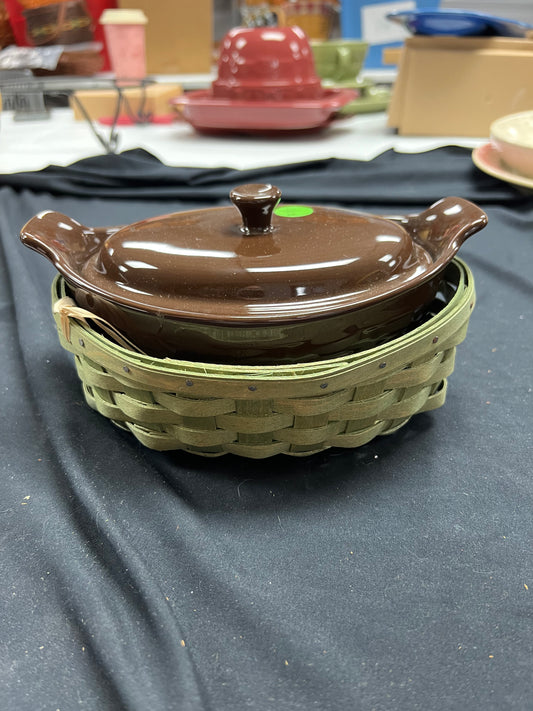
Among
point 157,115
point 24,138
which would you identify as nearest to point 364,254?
point 24,138

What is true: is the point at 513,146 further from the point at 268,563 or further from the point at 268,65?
the point at 268,563

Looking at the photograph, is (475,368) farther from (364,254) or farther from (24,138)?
(24,138)

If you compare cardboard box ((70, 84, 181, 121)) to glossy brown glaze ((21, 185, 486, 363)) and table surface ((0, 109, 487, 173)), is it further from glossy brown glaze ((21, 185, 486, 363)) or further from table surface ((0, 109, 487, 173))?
glossy brown glaze ((21, 185, 486, 363))

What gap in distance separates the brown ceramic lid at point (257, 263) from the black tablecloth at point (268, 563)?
5.0 inches

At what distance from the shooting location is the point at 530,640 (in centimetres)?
32

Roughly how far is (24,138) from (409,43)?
0.85m

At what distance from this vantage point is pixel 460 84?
1.24 m

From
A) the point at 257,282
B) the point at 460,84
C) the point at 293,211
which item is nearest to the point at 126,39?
the point at 460,84

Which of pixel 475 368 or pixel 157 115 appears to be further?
pixel 157 115

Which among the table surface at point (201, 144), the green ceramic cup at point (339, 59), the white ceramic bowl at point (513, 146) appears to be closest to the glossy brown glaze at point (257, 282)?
the white ceramic bowl at point (513, 146)

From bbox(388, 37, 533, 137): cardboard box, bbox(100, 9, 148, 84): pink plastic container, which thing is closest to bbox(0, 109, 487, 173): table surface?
bbox(388, 37, 533, 137): cardboard box

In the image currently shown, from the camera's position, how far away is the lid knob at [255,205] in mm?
424

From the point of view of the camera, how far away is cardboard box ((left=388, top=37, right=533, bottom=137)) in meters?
1.21

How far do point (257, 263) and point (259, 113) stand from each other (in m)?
0.96
